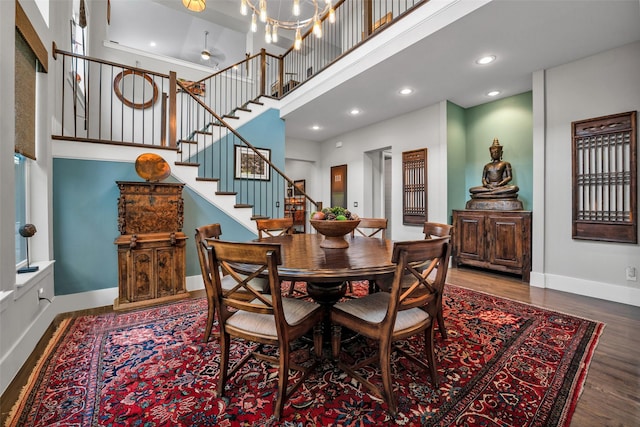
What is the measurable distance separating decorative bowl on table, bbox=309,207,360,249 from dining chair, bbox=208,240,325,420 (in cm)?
55

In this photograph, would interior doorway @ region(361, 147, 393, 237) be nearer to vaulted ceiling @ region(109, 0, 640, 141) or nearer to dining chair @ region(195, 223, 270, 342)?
vaulted ceiling @ region(109, 0, 640, 141)

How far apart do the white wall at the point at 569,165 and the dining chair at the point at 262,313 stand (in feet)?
11.2

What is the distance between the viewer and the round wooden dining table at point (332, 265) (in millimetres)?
1363

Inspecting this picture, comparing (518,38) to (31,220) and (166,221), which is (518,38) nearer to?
(166,221)

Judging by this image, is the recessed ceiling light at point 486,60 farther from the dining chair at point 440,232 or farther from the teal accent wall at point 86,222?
the teal accent wall at point 86,222

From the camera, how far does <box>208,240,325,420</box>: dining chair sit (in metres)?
1.22

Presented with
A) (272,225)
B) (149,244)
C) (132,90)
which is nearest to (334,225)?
(272,225)

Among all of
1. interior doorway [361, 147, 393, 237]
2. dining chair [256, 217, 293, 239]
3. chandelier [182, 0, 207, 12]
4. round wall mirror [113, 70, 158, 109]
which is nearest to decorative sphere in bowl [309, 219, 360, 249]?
dining chair [256, 217, 293, 239]

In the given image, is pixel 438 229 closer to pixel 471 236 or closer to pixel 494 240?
pixel 494 240

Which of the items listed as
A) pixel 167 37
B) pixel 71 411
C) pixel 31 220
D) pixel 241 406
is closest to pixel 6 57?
pixel 31 220

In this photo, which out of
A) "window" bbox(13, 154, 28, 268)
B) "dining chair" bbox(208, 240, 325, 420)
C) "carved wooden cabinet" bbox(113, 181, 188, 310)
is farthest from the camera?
"carved wooden cabinet" bbox(113, 181, 188, 310)

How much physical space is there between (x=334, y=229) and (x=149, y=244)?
6.73 ft

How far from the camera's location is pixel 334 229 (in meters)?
1.94

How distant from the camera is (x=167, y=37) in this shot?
7.34 metres
